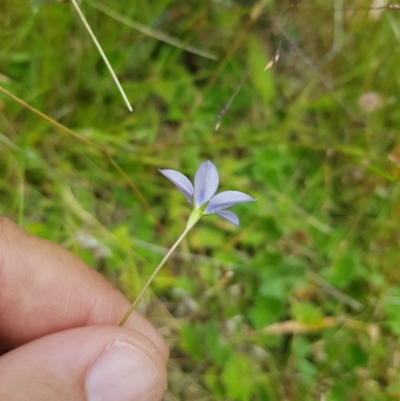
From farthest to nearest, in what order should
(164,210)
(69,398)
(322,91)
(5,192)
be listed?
(322,91), (164,210), (5,192), (69,398)

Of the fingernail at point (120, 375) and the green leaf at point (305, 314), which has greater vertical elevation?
the fingernail at point (120, 375)

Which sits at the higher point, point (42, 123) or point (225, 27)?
point (225, 27)

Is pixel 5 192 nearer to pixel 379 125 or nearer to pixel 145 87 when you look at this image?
pixel 145 87

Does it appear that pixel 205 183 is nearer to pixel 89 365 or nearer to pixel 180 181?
pixel 180 181

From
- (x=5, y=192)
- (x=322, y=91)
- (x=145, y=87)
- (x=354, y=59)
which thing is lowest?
(x=5, y=192)

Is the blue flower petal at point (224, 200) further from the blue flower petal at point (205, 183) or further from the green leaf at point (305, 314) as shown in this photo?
the green leaf at point (305, 314)

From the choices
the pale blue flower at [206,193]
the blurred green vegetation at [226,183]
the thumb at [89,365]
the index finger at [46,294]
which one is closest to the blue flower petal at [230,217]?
the pale blue flower at [206,193]

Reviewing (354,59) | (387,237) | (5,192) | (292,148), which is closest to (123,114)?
(5,192)

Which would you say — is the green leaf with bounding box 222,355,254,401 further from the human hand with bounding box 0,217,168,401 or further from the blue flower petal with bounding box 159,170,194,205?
the blue flower petal with bounding box 159,170,194,205
